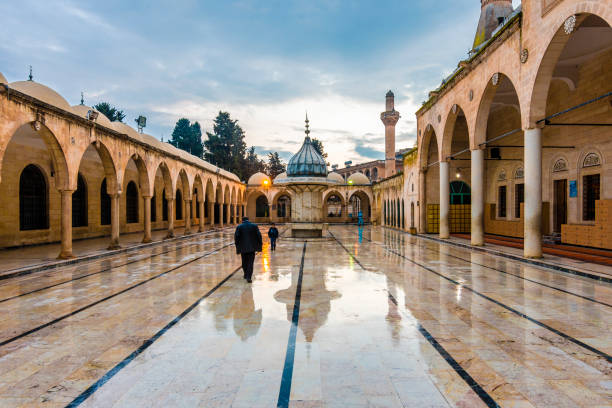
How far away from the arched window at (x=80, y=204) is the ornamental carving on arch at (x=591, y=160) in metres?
23.9

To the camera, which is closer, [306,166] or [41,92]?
[41,92]

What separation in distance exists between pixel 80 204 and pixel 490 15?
29.4m

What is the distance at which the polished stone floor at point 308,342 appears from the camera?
311cm

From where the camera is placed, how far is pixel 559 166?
15469 millimetres

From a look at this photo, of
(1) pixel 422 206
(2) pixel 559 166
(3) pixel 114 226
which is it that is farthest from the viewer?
(1) pixel 422 206

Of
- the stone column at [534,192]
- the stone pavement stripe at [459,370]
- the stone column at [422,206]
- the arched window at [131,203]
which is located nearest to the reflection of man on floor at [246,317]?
the stone pavement stripe at [459,370]

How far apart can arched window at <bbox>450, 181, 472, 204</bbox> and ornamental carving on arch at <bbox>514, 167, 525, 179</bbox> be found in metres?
3.12

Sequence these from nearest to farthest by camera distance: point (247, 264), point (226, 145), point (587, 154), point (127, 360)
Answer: point (127, 360), point (247, 264), point (587, 154), point (226, 145)

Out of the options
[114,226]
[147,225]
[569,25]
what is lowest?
[147,225]

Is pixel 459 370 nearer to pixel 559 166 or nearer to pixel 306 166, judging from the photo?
pixel 559 166

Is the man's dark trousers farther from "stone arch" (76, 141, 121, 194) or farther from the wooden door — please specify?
the wooden door

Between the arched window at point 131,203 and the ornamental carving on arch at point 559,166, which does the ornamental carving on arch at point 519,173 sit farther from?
the arched window at point 131,203

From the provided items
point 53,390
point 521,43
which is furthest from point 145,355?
point 521,43

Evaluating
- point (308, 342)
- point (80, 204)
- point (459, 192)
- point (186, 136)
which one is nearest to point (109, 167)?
point (80, 204)
